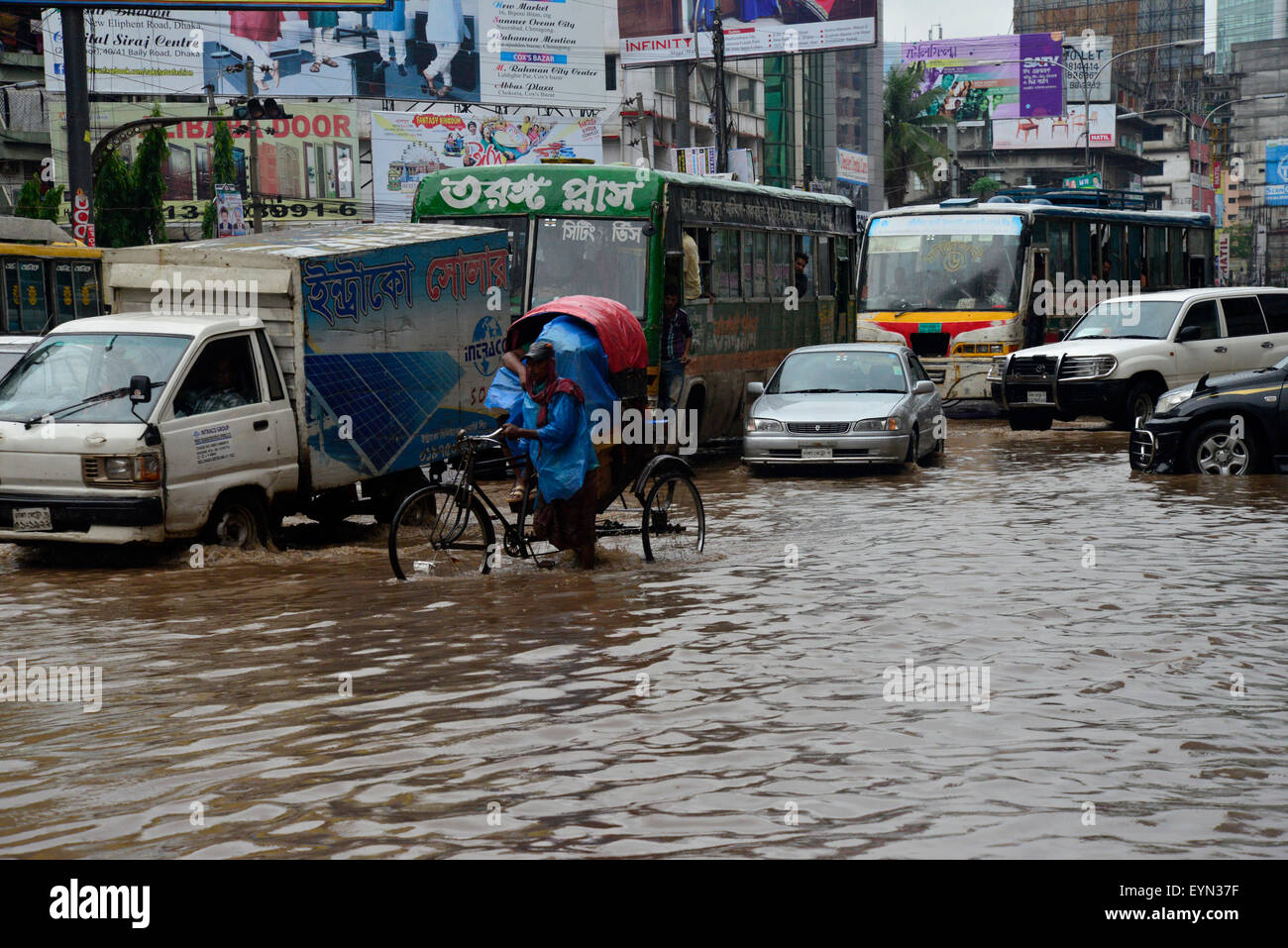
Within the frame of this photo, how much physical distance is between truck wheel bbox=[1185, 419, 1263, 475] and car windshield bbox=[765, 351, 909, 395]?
354 centimetres

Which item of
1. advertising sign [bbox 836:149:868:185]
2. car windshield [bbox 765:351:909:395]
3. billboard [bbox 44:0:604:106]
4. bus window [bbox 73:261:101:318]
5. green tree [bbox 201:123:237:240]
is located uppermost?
billboard [bbox 44:0:604:106]

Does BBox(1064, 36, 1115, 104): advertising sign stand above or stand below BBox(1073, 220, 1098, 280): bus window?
above

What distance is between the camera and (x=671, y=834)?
18.0ft

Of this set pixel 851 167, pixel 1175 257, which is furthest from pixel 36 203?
pixel 851 167

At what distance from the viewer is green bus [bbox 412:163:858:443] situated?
1869 centimetres

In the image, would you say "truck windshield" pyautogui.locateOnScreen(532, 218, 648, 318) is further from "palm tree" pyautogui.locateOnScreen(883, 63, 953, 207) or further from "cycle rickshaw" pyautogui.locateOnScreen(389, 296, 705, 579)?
"palm tree" pyautogui.locateOnScreen(883, 63, 953, 207)

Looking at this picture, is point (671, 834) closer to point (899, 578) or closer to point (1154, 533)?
point (899, 578)

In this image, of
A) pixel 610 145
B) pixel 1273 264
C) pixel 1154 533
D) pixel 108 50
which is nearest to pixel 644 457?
pixel 1154 533

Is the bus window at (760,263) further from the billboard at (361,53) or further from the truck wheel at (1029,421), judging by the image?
the billboard at (361,53)

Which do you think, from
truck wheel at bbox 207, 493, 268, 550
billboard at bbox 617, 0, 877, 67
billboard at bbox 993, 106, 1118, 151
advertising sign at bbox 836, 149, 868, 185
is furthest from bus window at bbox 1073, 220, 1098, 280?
billboard at bbox 993, 106, 1118, 151

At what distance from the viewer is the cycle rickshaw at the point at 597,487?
438 inches

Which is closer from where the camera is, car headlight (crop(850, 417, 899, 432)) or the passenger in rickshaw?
the passenger in rickshaw

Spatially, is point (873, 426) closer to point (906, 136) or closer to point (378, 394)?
point (378, 394)

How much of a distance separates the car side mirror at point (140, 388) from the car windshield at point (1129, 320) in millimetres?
15605
